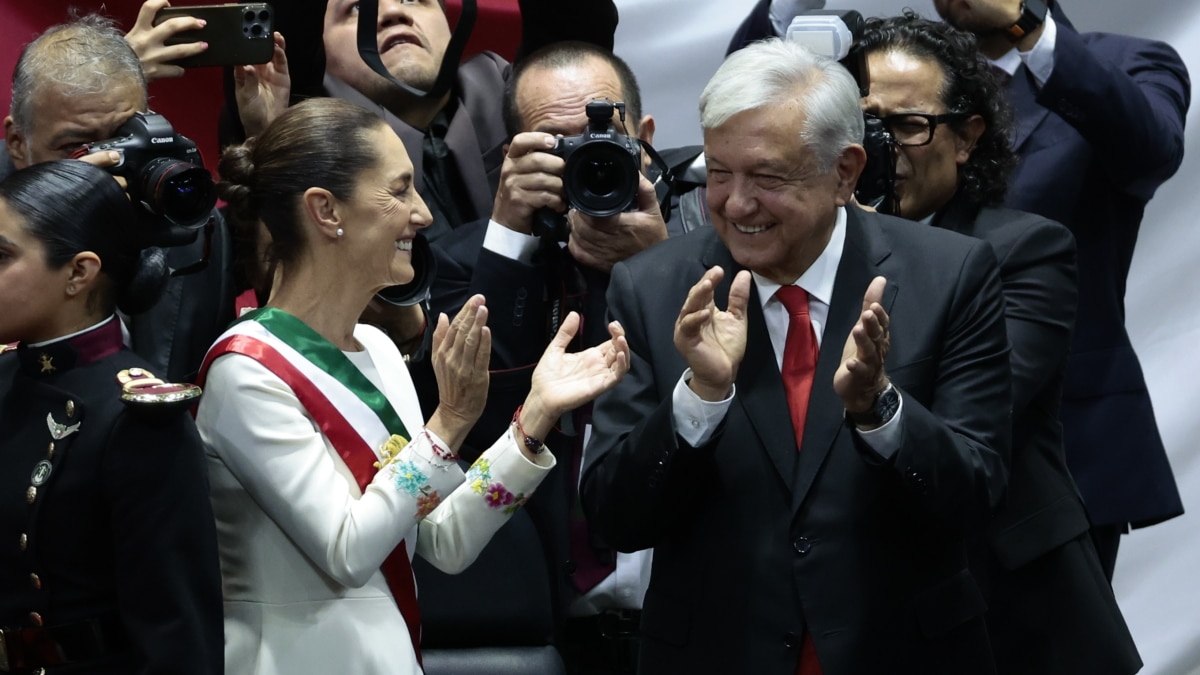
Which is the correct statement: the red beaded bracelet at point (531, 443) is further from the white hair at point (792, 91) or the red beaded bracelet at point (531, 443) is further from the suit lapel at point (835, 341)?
the white hair at point (792, 91)

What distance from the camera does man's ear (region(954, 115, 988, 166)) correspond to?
2.92 metres

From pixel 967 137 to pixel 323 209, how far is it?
1.16 m

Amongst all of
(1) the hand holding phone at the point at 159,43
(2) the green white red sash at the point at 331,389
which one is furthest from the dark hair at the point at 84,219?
(1) the hand holding phone at the point at 159,43

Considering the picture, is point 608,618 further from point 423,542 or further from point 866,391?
point 866,391

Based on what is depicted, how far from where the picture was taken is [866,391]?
217 cm

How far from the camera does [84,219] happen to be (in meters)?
2.23

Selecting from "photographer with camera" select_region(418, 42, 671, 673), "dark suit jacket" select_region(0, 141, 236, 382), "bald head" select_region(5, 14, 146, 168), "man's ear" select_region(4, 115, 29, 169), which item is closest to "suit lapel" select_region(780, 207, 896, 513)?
"photographer with camera" select_region(418, 42, 671, 673)

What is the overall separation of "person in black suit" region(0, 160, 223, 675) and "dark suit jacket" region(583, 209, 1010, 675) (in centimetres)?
57

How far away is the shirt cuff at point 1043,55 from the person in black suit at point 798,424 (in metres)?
0.79

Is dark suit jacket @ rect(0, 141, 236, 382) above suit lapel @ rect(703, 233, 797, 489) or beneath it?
beneath

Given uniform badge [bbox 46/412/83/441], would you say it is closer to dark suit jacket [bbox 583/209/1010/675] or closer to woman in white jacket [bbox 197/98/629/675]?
woman in white jacket [bbox 197/98/629/675]

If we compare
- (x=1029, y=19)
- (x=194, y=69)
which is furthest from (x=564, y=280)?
(x=194, y=69)

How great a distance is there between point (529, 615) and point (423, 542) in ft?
1.77

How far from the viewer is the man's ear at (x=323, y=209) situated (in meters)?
2.35
